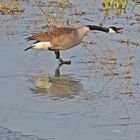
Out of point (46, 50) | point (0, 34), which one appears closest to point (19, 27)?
point (0, 34)

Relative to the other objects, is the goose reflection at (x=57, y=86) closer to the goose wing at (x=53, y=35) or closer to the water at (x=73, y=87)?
the water at (x=73, y=87)

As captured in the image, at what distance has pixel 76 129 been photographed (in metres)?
5.75

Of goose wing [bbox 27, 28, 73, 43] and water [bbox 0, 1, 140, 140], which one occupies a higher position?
goose wing [bbox 27, 28, 73, 43]

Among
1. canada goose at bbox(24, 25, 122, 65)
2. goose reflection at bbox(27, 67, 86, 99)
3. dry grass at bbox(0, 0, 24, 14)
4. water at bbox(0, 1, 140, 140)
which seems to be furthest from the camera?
dry grass at bbox(0, 0, 24, 14)

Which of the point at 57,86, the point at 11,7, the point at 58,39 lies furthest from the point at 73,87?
the point at 11,7

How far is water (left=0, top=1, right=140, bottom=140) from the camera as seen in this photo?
579cm

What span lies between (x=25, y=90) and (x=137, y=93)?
129 cm

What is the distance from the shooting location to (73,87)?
7.36 m

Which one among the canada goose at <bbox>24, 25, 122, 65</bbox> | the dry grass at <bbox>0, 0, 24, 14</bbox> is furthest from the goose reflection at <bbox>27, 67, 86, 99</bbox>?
the dry grass at <bbox>0, 0, 24, 14</bbox>

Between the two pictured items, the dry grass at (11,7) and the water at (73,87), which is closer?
the water at (73,87)

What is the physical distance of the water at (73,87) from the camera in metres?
5.79

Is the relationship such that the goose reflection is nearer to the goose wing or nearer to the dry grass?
the goose wing

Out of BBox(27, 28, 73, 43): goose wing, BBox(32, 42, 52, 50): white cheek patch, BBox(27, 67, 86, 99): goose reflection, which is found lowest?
BBox(27, 67, 86, 99): goose reflection

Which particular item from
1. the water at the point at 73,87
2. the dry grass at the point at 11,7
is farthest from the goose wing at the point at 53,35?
the dry grass at the point at 11,7
